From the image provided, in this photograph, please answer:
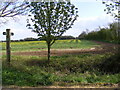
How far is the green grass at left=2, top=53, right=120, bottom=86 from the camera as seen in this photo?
477 cm

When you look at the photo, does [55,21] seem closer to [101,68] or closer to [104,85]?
[101,68]

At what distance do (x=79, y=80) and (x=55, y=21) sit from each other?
334cm

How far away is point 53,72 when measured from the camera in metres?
6.46

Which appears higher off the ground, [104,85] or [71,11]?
[71,11]

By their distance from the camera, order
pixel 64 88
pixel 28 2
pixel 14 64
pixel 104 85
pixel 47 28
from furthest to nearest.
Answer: pixel 47 28 < pixel 14 64 < pixel 28 2 < pixel 104 85 < pixel 64 88

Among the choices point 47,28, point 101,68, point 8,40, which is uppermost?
point 47,28

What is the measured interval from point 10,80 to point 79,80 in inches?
76.7

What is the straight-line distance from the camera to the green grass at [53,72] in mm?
4770

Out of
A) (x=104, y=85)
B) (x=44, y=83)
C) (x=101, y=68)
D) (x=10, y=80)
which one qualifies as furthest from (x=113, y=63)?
(x=10, y=80)

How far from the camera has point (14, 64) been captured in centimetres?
698

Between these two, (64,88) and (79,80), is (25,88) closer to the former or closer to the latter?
(64,88)

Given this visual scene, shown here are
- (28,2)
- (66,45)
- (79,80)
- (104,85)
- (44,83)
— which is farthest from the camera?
(66,45)

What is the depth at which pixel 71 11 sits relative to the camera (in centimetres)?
736

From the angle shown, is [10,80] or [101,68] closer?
[10,80]
